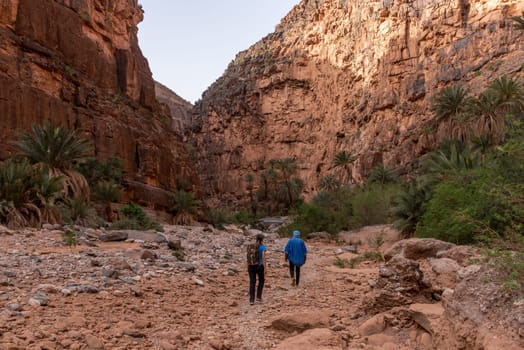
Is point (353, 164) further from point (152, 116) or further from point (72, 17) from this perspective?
point (72, 17)

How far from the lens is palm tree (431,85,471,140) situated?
104 ft

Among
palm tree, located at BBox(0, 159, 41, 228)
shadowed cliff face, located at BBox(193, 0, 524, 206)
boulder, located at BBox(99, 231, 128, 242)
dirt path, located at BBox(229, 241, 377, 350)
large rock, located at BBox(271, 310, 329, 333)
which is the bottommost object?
dirt path, located at BBox(229, 241, 377, 350)

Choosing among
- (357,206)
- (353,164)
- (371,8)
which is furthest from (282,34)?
(357,206)

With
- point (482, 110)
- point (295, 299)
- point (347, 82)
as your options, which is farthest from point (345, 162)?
point (295, 299)

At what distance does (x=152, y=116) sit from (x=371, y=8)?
33986 millimetres

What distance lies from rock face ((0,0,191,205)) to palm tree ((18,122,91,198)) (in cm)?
433

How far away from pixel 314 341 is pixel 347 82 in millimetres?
57206

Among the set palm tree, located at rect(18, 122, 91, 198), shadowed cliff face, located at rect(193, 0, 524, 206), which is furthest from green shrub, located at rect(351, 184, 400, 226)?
palm tree, located at rect(18, 122, 91, 198)

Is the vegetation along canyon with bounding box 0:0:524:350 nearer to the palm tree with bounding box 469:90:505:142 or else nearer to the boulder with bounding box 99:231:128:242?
the boulder with bounding box 99:231:128:242

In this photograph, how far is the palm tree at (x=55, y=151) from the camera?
19594 millimetres

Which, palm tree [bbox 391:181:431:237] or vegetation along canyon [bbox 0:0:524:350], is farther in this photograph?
palm tree [bbox 391:181:431:237]

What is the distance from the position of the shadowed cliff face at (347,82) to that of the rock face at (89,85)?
2439cm

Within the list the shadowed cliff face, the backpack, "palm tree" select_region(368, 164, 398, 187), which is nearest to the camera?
the backpack

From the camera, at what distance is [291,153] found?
6731 centimetres
